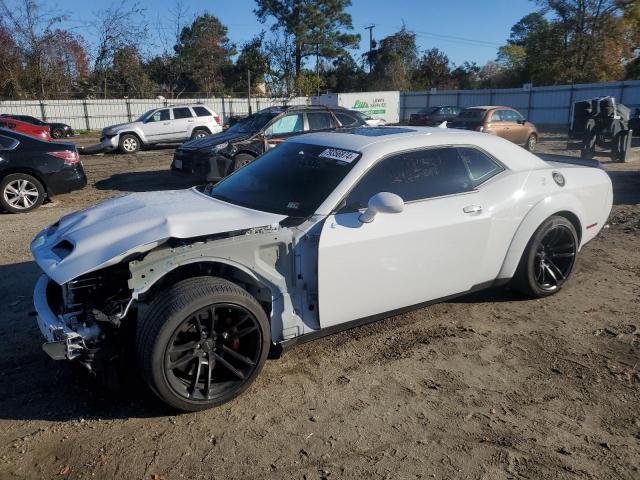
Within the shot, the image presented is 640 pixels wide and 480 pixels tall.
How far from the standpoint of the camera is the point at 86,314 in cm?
303

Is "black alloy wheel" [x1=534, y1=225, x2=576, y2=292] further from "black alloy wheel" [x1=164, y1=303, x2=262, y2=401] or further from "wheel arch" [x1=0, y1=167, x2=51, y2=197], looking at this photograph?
"wheel arch" [x1=0, y1=167, x2=51, y2=197]

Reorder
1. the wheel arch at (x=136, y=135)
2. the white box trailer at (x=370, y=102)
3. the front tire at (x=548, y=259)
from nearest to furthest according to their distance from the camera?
the front tire at (x=548, y=259), the wheel arch at (x=136, y=135), the white box trailer at (x=370, y=102)

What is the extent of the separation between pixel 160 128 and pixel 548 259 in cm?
1728

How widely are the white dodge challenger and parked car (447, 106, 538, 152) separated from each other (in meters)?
13.3

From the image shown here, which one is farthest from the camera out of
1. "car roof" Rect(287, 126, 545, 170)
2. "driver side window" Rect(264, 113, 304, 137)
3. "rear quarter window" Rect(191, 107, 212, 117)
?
"rear quarter window" Rect(191, 107, 212, 117)

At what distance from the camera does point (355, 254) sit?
11.1 ft

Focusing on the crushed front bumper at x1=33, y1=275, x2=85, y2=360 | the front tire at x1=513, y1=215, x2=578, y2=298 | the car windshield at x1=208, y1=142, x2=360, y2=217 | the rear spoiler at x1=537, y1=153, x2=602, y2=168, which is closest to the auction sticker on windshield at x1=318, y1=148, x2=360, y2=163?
the car windshield at x1=208, y1=142, x2=360, y2=217

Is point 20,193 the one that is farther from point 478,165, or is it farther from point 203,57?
point 203,57

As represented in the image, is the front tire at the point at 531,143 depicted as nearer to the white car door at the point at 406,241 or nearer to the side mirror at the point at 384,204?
the white car door at the point at 406,241

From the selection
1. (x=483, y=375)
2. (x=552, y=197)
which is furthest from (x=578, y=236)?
(x=483, y=375)

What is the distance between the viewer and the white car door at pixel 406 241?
337 cm

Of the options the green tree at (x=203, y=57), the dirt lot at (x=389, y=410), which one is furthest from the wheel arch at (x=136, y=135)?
the green tree at (x=203, y=57)

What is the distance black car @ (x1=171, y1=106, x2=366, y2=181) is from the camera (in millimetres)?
9961

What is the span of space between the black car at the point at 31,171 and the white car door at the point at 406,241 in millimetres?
6962
